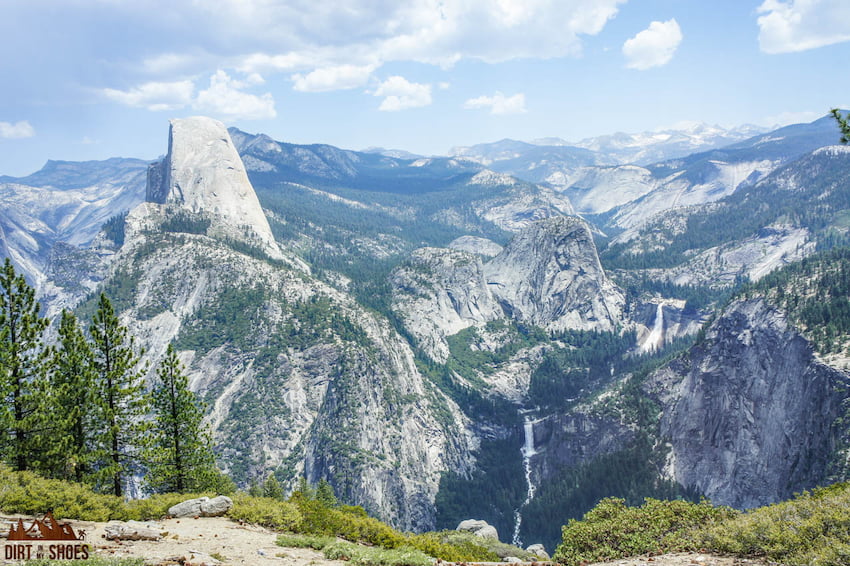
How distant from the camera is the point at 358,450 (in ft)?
387

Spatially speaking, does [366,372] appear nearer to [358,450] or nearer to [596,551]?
[358,450]

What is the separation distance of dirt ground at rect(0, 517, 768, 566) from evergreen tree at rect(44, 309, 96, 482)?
33.4 feet

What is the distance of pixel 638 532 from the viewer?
30.6 m

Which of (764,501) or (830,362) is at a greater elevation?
(830,362)

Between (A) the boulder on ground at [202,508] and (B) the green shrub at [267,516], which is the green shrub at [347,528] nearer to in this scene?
(B) the green shrub at [267,516]

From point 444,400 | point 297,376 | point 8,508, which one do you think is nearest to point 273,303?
point 297,376

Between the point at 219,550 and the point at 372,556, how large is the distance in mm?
7065

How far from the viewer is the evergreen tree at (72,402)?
34781mm

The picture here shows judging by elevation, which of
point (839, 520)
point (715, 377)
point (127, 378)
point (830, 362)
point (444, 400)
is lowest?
point (444, 400)

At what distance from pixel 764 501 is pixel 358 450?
76.9 metres

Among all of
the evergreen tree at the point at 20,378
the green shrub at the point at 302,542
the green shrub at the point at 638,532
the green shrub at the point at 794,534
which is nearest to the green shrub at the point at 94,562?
the green shrub at the point at 302,542

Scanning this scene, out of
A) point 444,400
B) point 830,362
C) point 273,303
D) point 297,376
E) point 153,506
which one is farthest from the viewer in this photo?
point 444,400

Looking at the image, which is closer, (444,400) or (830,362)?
(830,362)

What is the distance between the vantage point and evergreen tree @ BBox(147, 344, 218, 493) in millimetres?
42500
